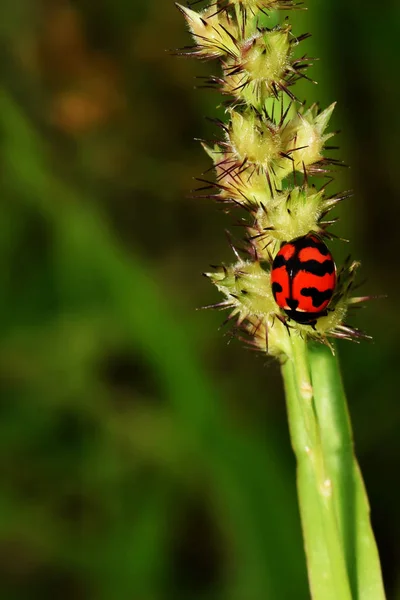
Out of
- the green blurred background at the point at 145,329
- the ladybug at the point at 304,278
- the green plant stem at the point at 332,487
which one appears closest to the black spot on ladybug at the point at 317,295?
the ladybug at the point at 304,278

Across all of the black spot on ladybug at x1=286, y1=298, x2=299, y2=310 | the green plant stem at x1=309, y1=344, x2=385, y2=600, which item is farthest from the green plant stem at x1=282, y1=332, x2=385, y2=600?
the black spot on ladybug at x1=286, y1=298, x2=299, y2=310

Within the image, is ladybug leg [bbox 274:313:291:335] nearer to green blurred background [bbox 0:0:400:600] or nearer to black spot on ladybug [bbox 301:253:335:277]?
black spot on ladybug [bbox 301:253:335:277]

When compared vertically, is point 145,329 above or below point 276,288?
above

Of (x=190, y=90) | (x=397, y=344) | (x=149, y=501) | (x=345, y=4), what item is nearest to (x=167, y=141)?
(x=190, y=90)

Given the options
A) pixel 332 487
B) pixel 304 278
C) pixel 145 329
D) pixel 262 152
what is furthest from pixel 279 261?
pixel 145 329

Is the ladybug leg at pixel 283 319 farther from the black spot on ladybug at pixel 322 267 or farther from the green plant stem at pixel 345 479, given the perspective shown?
the green plant stem at pixel 345 479

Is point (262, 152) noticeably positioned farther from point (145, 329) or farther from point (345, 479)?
point (145, 329)
